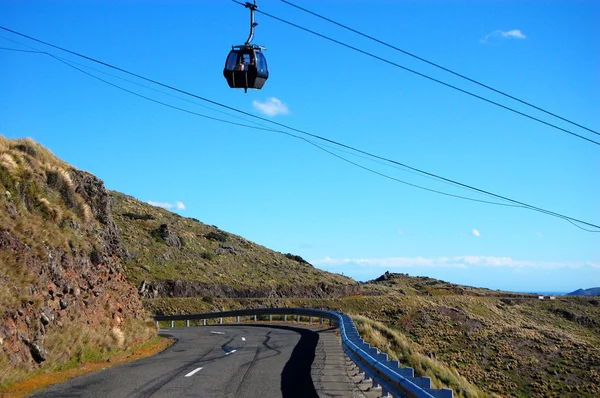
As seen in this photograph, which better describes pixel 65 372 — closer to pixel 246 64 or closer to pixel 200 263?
pixel 246 64

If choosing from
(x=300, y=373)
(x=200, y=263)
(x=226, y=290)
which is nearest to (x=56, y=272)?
(x=300, y=373)

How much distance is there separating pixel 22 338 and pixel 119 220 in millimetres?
60298

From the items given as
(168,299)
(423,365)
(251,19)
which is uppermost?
(251,19)

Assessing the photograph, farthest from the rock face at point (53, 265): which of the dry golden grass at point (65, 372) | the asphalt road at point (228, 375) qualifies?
the asphalt road at point (228, 375)

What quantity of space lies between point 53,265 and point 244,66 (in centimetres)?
790

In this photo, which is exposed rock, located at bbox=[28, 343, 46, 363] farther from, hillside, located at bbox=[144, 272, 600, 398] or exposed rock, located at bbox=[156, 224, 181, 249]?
exposed rock, located at bbox=[156, 224, 181, 249]

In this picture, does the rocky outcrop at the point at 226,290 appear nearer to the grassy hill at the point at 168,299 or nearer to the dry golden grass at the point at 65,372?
the grassy hill at the point at 168,299

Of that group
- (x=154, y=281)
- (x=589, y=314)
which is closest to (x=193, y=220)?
(x=154, y=281)

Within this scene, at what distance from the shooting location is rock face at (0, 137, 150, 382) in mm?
14095

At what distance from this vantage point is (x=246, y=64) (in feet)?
54.0

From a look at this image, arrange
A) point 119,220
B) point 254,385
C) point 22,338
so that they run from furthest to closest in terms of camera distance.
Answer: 1. point 119,220
2. point 22,338
3. point 254,385

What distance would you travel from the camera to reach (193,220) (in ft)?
317

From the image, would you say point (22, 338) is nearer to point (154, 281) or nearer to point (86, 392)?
point (86, 392)

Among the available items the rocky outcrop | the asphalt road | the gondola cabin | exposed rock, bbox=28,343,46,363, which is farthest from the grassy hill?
the gondola cabin
